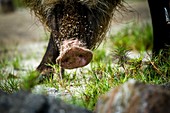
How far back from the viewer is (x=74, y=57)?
3.20 m

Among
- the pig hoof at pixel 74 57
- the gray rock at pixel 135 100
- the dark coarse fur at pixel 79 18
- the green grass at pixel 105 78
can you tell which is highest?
the dark coarse fur at pixel 79 18

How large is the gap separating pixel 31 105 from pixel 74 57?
3.61ft

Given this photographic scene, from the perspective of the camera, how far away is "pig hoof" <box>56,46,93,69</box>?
3.15 meters

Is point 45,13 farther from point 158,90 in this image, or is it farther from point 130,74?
point 158,90

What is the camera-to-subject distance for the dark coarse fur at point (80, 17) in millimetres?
3252

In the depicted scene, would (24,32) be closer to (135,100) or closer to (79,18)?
(79,18)

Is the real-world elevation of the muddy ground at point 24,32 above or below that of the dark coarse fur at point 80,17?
below

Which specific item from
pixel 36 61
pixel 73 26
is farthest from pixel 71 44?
pixel 36 61

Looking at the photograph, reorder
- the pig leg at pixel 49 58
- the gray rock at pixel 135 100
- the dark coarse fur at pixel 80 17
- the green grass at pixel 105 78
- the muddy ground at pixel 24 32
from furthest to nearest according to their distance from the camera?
the muddy ground at pixel 24 32 < the pig leg at pixel 49 58 < the dark coarse fur at pixel 80 17 < the green grass at pixel 105 78 < the gray rock at pixel 135 100

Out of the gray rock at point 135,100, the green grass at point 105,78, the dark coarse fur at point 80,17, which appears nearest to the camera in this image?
the gray rock at point 135,100

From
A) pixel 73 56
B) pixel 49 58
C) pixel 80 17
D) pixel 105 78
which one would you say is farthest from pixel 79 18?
pixel 49 58

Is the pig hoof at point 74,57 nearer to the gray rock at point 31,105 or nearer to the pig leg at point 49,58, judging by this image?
the pig leg at point 49,58

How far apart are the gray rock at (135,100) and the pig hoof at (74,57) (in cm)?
90

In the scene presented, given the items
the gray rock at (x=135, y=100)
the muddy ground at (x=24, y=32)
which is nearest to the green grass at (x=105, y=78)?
the gray rock at (x=135, y=100)
